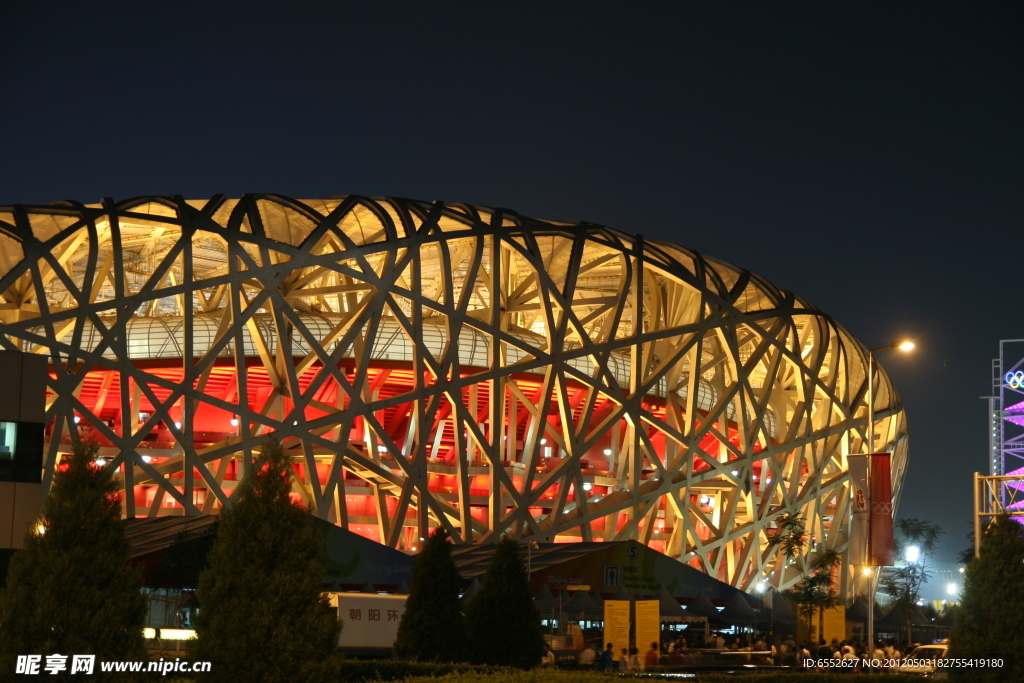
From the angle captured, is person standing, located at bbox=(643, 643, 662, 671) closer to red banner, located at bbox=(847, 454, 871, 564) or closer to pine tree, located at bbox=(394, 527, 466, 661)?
red banner, located at bbox=(847, 454, 871, 564)

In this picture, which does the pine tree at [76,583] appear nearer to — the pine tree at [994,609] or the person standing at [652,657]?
the pine tree at [994,609]

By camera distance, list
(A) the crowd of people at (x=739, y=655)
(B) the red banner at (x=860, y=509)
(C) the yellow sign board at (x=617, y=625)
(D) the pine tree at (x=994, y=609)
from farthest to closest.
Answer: (C) the yellow sign board at (x=617, y=625), (A) the crowd of people at (x=739, y=655), (B) the red banner at (x=860, y=509), (D) the pine tree at (x=994, y=609)

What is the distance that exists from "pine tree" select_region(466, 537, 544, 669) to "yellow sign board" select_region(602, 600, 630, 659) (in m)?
8.28

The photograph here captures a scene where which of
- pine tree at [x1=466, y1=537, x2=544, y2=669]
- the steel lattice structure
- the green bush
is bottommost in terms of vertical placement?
the green bush

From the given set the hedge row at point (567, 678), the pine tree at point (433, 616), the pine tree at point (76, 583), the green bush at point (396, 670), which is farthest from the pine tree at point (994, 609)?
the pine tree at point (76, 583)

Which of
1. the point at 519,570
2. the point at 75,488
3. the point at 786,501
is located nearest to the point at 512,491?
the point at 786,501

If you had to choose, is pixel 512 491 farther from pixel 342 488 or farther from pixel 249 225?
pixel 249 225

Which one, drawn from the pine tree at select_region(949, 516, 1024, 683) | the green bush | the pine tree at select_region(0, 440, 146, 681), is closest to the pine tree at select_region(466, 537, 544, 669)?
the green bush

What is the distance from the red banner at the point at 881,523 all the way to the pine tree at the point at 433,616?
911 cm

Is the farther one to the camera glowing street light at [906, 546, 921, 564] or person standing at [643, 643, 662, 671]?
glowing street light at [906, 546, 921, 564]

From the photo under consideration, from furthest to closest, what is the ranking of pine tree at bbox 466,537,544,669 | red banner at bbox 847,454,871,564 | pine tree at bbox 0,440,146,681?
red banner at bbox 847,454,871,564, pine tree at bbox 466,537,544,669, pine tree at bbox 0,440,146,681

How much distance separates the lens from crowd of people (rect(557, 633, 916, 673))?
28.3m

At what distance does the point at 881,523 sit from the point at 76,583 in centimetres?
1664

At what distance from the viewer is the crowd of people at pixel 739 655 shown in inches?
1116
